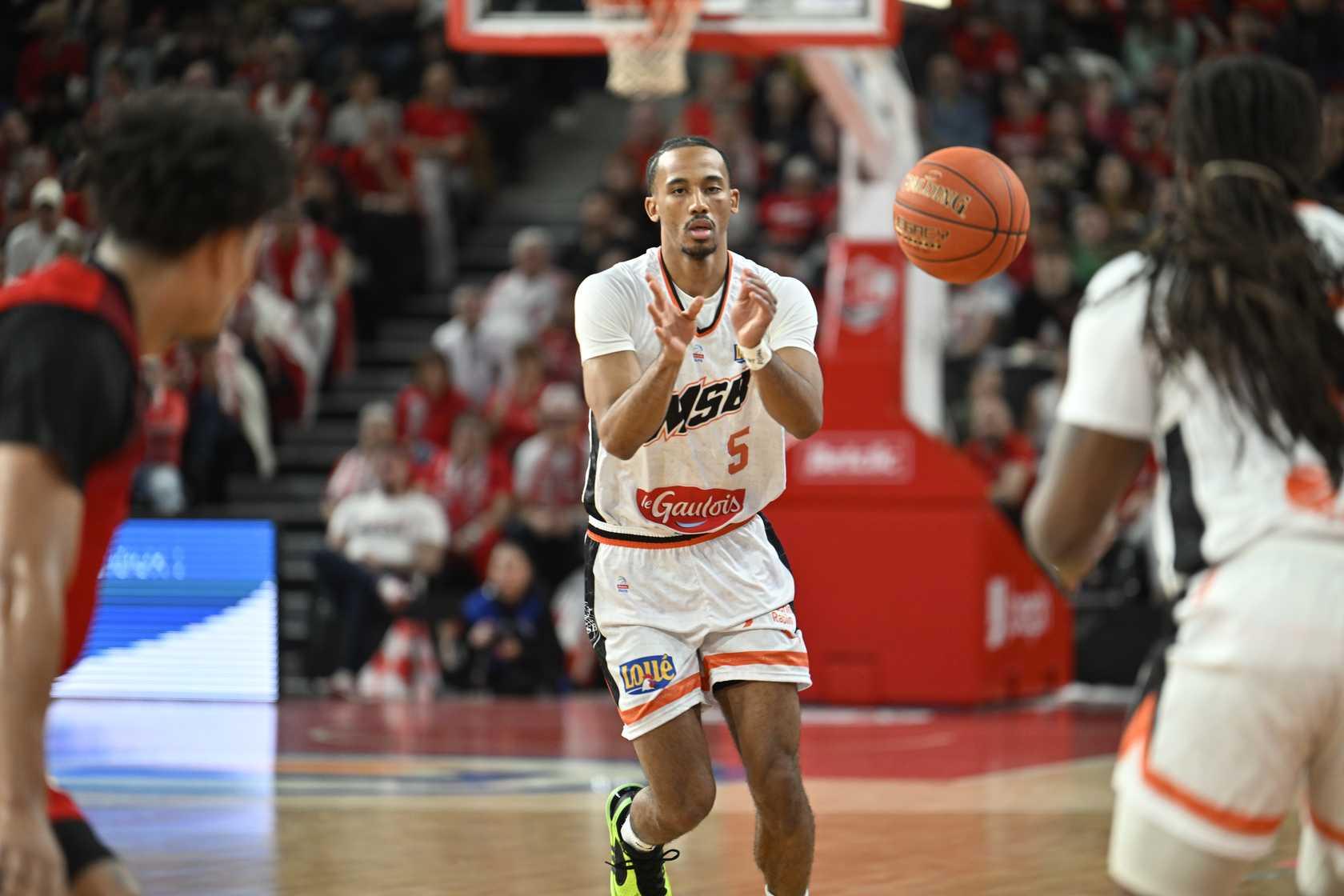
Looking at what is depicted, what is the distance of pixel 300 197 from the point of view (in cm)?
1722

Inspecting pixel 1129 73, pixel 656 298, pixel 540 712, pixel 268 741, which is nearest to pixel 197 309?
pixel 656 298

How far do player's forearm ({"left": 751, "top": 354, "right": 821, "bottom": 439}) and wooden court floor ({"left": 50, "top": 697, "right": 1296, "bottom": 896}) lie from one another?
76.8 inches

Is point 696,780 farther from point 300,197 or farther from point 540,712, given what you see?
point 300,197

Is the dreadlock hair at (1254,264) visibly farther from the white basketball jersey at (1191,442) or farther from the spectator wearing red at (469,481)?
the spectator wearing red at (469,481)

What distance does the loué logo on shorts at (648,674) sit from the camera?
5.40 meters

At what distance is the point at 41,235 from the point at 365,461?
320 cm

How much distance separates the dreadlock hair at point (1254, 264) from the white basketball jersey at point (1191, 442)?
0.08 ft

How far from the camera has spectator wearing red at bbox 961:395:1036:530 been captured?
13.7m

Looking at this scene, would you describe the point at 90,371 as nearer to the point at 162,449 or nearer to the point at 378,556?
the point at 378,556

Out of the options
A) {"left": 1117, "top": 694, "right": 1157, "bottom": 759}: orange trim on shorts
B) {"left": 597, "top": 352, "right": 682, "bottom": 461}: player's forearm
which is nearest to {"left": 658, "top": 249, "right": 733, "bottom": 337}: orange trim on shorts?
{"left": 597, "top": 352, "right": 682, "bottom": 461}: player's forearm

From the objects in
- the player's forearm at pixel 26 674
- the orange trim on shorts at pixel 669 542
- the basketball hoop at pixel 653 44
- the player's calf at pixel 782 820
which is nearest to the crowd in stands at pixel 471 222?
the basketball hoop at pixel 653 44

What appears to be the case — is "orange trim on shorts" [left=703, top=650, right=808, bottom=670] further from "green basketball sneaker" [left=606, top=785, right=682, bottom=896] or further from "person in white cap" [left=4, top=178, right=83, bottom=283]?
"person in white cap" [left=4, top=178, right=83, bottom=283]

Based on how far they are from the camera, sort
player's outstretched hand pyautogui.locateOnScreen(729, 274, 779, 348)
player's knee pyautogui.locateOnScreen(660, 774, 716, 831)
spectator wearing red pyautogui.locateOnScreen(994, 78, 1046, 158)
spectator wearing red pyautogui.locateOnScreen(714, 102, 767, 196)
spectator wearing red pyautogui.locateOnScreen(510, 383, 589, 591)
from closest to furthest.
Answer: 1. player's outstretched hand pyautogui.locateOnScreen(729, 274, 779, 348)
2. player's knee pyautogui.locateOnScreen(660, 774, 716, 831)
3. spectator wearing red pyautogui.locateOnScreen(510, 383, 589, 591)
4. spectator wearing red pyautogui.locateOnScreen(714, 102, 767, 196)
5. spectator wearing red pyautogui.locateOnScreen(994, 78, 1046, 158)

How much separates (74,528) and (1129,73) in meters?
16.6
